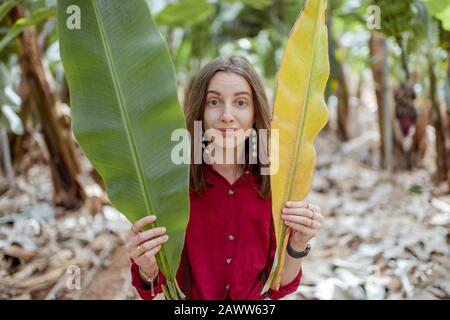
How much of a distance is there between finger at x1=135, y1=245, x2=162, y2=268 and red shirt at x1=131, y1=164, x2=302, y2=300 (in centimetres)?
9

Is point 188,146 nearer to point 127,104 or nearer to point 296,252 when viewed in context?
point 127,104

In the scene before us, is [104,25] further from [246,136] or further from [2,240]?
[2,240]

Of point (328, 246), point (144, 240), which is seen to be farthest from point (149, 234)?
point (328, 246)

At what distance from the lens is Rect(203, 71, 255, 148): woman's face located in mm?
708

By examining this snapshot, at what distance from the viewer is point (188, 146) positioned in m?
0.62

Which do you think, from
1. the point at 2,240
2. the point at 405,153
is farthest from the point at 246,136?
the point at 405,153

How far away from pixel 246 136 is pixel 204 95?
96 millimetres

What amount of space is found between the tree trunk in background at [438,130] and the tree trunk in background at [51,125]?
56.4 inches

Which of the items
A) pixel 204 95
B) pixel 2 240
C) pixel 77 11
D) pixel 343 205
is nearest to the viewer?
pixel 77 11

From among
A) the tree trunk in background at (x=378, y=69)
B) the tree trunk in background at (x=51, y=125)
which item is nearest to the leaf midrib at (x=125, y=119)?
the tree trunk in background at (x=51, y=125)

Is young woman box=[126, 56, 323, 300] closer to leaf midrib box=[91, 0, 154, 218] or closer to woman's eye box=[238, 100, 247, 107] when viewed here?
woman's eye box=[238, 100, 247, 107]

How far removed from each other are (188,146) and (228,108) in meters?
0.12

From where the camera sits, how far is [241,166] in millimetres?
803
